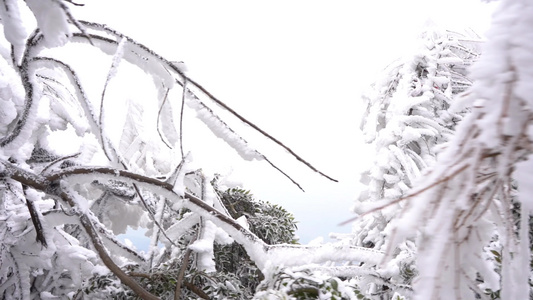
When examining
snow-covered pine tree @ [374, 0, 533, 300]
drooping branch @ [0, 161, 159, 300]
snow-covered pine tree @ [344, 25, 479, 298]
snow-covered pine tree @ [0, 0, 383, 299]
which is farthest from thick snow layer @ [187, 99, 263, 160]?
snow-covered pine tree @ [344, 25, 479, 298]

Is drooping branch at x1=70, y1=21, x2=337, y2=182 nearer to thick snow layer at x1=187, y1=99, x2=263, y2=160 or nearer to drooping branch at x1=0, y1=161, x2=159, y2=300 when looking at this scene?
thick snow layer at x1=187, y1=99, x2=263, y2=160

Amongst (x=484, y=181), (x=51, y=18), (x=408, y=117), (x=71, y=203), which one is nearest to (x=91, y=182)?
(x=71, y=203)

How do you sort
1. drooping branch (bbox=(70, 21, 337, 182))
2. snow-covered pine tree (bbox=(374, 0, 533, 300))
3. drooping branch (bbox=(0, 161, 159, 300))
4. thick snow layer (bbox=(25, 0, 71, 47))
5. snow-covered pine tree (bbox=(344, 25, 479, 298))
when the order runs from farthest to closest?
snow-covered pine tree (bbox=(344, 25, 479, 298)) → drooping branch (bbox=(0, 161, 159, 300)) → drooping branch (bbox=(70, 21, 337, 182)) → thick snow layer (bbox=(25, 0, 71, 47)) → snow-covered pine tree (bbox=(374, 0, 533, 300))

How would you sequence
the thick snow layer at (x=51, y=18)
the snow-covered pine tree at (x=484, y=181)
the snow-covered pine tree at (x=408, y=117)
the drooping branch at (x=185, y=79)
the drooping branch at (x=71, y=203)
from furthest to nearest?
1. the snow-covered pine tree at (x=408, y=117)
2. the drooping branch at (x=71, y=203)
3. the drooping branch at (x=185, y=79)
4. the thick snow layer at (x=51, y=18)
5. the snow-covered pine tree at (x=484, y=181)

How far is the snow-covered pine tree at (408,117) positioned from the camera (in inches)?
148

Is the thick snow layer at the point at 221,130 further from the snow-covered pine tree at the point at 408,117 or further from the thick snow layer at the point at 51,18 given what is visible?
the snow-covered pine tree at the point at 408,117

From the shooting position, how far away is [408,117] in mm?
3842

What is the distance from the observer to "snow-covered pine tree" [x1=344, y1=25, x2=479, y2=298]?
3.76 m

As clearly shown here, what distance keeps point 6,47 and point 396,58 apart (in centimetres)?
385

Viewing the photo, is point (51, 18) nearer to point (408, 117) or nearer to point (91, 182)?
point (91, 182)

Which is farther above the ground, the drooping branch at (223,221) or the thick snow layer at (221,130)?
the thick snow layer at (221,130)

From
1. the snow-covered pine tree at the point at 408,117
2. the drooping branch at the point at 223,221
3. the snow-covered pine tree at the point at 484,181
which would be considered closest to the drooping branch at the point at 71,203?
the drooping branch at the point at 223,221

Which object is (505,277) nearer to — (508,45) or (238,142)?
(508,45)

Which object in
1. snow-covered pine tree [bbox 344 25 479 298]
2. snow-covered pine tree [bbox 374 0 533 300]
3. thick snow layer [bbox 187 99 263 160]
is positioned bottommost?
snow-covered pine tree [bbox 374 0 533 300]
